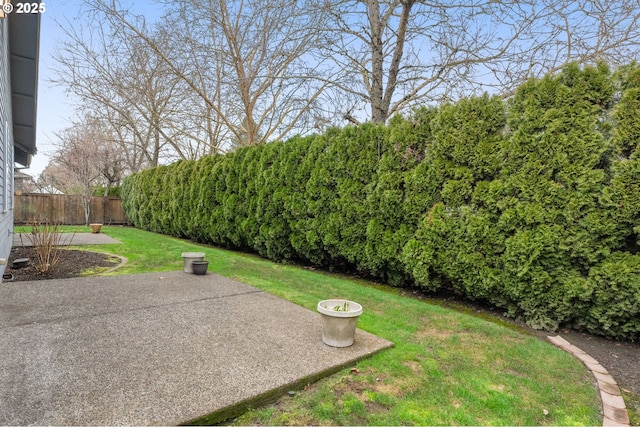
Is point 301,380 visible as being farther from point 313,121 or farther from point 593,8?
point 313,121

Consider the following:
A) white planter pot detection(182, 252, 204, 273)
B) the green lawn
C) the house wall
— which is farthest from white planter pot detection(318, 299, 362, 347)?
the house wall

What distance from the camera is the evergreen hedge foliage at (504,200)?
3.38m

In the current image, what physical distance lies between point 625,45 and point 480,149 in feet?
14.5

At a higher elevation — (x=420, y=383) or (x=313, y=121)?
(x=313, y=121)

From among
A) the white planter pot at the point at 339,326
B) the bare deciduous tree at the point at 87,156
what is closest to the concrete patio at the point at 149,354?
the white planter pot at the point at 339,326

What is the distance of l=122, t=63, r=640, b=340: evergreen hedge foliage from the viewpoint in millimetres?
3385

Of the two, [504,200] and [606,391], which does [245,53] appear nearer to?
[504,200]

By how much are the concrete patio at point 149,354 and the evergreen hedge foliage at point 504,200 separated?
2.00m

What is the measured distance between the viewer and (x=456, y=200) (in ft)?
14.6

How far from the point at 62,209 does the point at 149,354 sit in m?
17.1

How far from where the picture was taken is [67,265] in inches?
232

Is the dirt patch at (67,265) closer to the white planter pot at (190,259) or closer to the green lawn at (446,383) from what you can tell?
the white planter pot at (190,259)

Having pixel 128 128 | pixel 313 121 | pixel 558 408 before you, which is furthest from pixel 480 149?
pixel 128 128

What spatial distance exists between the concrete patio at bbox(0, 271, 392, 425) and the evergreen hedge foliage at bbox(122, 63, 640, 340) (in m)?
2.00
